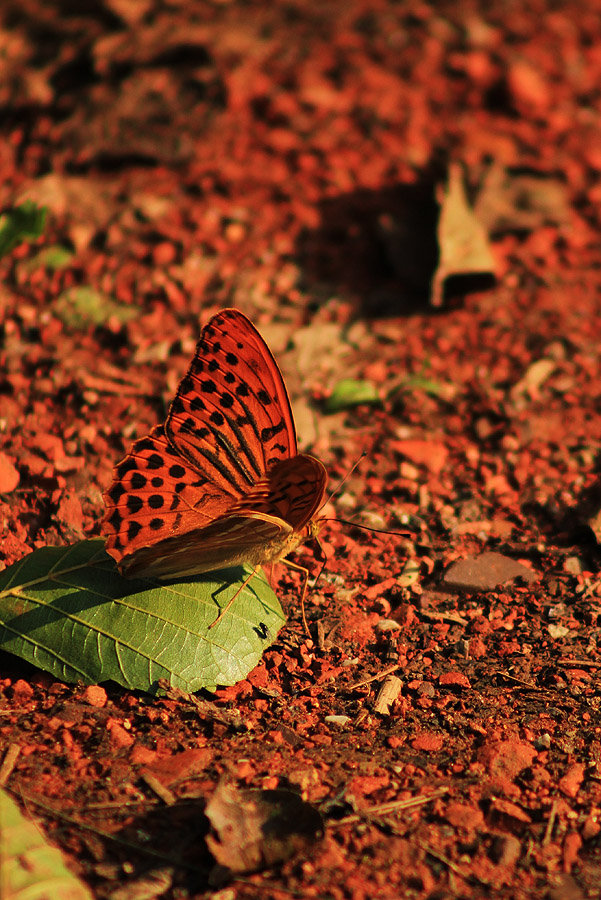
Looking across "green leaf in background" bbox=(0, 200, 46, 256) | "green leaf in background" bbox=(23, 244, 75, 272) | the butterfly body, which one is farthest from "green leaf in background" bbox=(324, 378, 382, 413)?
"green leaf in background" bbox=(23, 244, 75, 272)

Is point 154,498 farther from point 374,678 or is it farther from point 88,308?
point 88,308

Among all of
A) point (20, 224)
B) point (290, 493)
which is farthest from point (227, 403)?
point (20, 224)

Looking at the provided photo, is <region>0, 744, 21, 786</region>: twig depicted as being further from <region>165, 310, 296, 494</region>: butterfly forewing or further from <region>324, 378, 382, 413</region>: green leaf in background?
<region>324, 378, 382, 413</region>: green leaf in background

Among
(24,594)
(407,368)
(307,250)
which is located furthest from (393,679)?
(307,250)

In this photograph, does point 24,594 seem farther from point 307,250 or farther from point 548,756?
point 307,250

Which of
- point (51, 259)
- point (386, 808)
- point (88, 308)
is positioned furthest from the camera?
point (51, 259)
